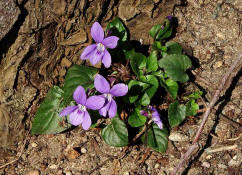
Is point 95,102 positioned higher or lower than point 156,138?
higher

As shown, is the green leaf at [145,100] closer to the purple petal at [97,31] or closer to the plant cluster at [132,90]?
the plant cluster at [132,90]

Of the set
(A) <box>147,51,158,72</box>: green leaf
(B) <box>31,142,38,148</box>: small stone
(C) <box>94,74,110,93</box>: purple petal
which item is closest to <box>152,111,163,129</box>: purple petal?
(A) <box>147,51,158,72</box>: green leaf

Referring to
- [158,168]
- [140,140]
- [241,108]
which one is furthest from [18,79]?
[241,108]

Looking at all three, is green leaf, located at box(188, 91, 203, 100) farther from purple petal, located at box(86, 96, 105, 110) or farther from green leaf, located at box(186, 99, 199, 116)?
purple petal, located at box(86, 96, 105, 110)

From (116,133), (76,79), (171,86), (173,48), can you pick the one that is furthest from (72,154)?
(173,48)

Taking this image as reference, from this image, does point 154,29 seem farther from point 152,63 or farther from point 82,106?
point 82,106

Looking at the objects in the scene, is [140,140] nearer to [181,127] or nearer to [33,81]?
[181,127]
